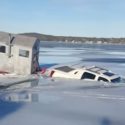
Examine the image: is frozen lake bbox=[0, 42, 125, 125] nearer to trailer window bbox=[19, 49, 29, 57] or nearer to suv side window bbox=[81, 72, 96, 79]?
suv side window bbox=[81, 72, 96, 79]

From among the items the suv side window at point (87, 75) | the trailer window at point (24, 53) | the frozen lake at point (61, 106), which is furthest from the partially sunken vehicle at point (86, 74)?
the frozen lake at point (61, 106)

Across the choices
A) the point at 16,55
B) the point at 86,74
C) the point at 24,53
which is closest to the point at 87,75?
the point at 86,74

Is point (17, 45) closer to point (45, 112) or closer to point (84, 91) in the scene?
point (84, 91)

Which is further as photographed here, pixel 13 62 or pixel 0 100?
pixel 13 62

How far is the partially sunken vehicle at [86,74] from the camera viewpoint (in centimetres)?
2321

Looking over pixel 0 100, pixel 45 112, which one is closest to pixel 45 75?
pixel 0 100

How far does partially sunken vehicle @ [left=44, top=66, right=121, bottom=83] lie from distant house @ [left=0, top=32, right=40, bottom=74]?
1.89 m

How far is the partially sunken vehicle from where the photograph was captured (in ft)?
76.1

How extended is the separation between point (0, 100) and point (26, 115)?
2.84m

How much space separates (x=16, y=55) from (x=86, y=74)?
5.82 meters

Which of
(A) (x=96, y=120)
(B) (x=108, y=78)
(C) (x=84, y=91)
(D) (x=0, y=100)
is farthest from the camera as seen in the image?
(B) (x=108, y=78)

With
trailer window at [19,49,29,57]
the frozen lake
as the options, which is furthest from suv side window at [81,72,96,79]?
the frozen lake

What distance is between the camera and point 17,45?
84.8ft

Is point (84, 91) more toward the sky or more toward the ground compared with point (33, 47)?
more toward the ground
